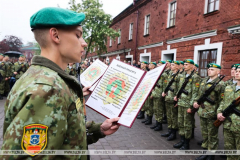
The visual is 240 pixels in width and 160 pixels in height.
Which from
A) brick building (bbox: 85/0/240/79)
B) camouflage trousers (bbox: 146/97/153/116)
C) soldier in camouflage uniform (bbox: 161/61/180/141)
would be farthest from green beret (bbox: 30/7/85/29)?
brick building (bbox: 85/0/240/79)

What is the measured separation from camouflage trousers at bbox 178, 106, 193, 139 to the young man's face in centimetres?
412

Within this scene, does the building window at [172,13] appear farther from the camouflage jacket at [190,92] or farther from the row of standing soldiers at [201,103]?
the camouflage jacket at [190,92]

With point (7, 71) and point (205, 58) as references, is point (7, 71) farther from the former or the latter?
point (205, 58)

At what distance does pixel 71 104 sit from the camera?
0.99 metres

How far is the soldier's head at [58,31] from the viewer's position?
3.38 ft

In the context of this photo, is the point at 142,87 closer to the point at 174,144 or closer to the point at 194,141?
the point at 174,144

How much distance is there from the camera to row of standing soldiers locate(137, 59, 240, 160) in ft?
11.3

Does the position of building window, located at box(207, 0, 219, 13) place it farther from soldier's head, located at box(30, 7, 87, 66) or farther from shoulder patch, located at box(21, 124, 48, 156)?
shoulder patch, located at box(21, 124, 48, 156)

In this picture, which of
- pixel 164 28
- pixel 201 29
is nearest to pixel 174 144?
pixel 201 29

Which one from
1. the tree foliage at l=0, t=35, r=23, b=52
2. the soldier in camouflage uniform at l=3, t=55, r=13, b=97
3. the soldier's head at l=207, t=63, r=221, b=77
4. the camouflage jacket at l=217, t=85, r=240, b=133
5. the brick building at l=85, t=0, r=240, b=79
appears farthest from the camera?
the tree foliage at l=0, t=35, r=23, b=52

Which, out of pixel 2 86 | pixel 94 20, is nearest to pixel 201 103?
pixel 2 86

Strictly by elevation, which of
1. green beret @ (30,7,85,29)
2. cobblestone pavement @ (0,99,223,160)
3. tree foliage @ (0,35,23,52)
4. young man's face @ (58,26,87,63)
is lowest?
cobblestone pavement @ (0,99,223,160)

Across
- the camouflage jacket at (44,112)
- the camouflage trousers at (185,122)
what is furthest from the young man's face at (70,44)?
the camouflage trousers at (185,122)

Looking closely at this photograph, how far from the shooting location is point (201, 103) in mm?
4246
